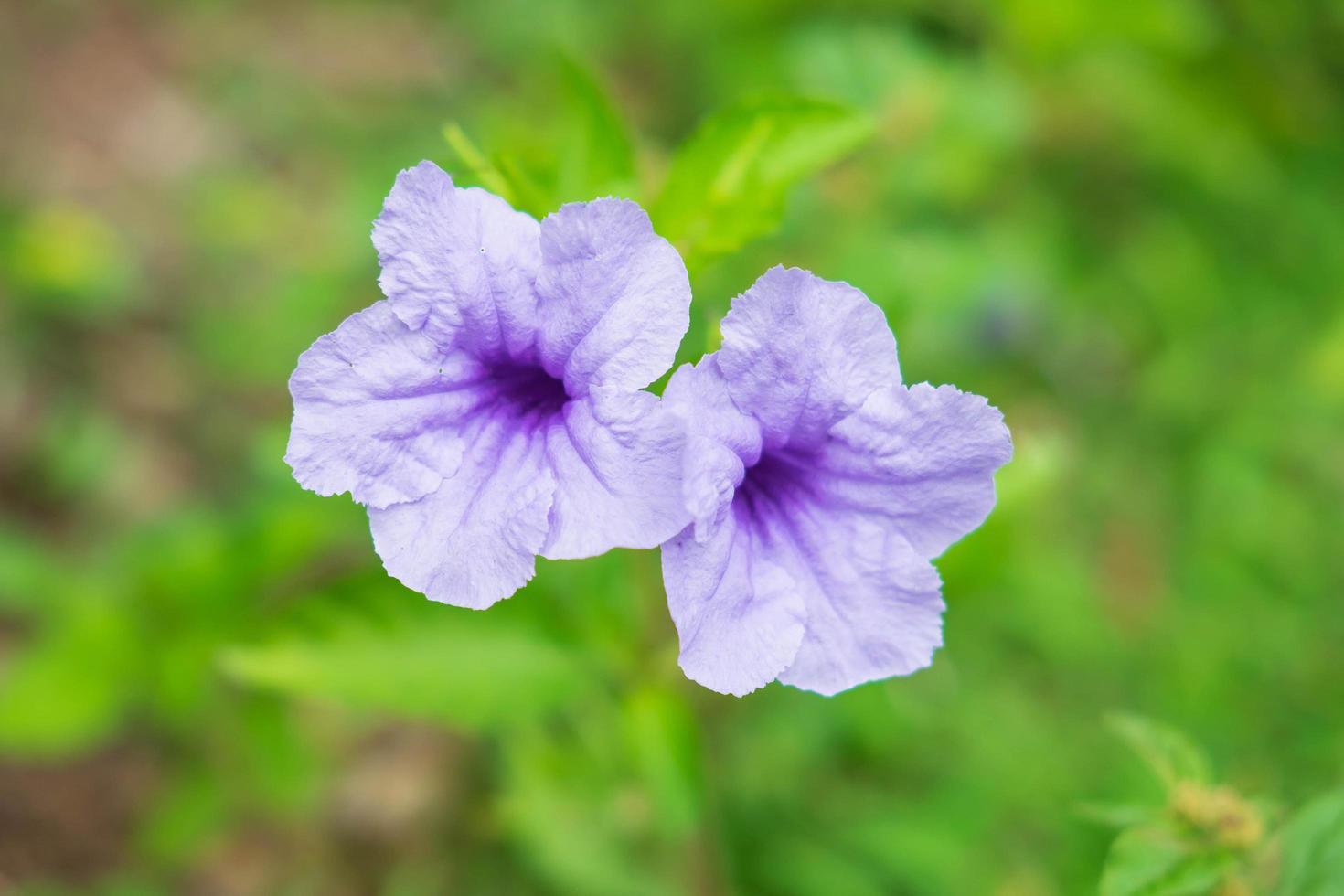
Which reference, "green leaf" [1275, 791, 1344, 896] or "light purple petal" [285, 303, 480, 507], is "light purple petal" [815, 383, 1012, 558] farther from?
"green leaf" [1275, 791, 1344, 896]

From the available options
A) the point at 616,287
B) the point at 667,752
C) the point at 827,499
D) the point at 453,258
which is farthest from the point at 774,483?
the point at 667,752

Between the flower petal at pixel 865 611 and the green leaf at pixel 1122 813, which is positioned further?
the green leaf at pixel 1122 813

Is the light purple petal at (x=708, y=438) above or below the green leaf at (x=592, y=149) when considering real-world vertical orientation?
below

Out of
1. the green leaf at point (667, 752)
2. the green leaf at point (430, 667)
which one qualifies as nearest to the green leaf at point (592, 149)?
the green leaf at point (430, 667)

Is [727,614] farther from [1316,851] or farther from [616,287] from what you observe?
[1316,851]

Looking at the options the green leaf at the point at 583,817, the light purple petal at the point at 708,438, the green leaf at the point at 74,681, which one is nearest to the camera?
the light purple petal at the point at 708,438

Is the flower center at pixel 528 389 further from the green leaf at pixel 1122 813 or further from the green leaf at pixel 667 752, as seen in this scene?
the green leaf at pixel 1122 813

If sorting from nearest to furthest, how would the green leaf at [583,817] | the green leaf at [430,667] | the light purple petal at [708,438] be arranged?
the light purple petal at [708,438]
the green leaf at [430,667]
the green leaf at [583,817]
